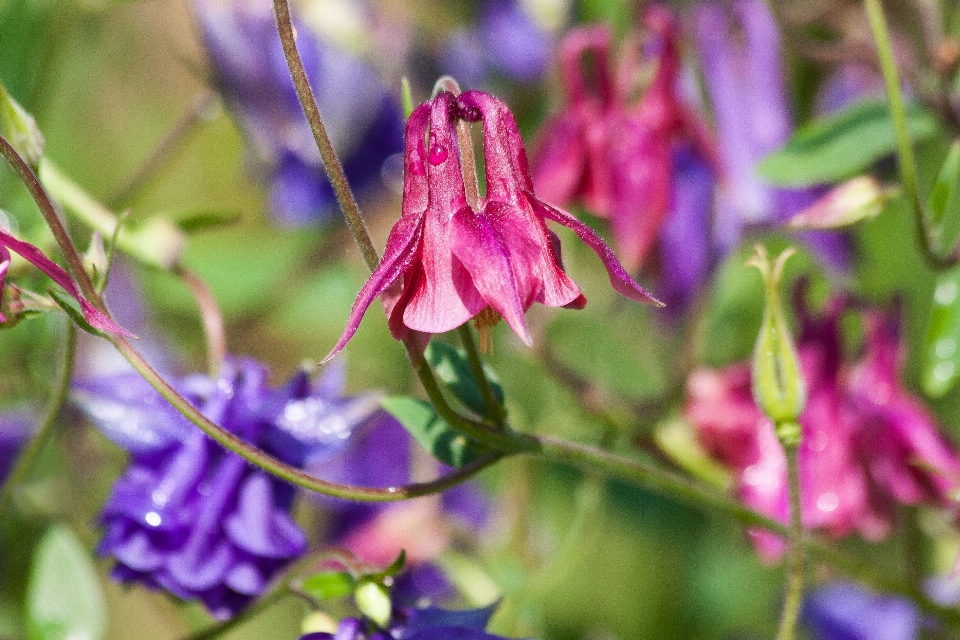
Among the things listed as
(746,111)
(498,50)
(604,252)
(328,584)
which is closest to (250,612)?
(328,584)

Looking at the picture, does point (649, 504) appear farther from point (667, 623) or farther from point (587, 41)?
point (587, 41)

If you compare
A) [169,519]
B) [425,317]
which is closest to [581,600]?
[169,519]

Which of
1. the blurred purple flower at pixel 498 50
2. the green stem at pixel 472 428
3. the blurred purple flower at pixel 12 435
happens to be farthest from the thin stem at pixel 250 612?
the blurred purple flower at pixel 498 50

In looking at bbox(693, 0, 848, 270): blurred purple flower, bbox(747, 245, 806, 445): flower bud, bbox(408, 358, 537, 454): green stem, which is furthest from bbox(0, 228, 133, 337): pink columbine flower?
bbox(693, 0, 848, 270): blurred purple flower

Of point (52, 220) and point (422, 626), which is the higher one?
point (52, 220)

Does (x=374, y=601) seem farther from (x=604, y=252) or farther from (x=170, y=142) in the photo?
(x=170, y=142)

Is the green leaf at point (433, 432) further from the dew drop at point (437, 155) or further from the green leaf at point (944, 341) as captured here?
the green leaf at point (944, 341)
